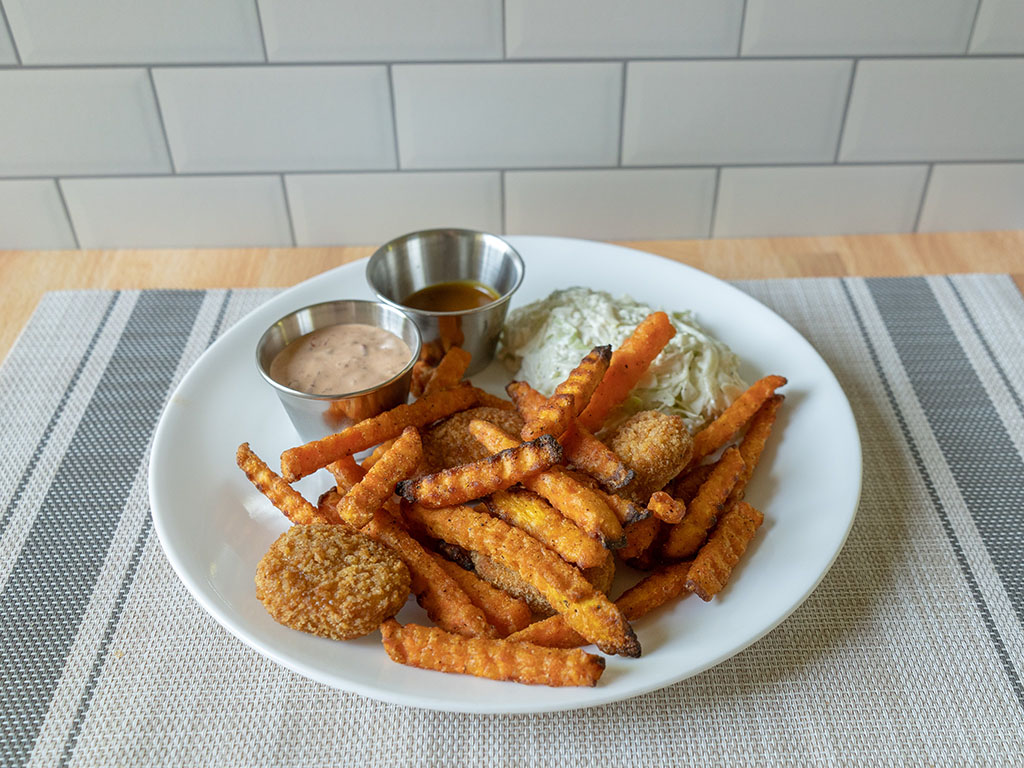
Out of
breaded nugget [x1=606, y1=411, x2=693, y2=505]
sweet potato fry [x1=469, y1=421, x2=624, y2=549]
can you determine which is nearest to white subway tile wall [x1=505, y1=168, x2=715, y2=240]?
breaded nugget [x1=606, y1=411, x2=693, y2=505]

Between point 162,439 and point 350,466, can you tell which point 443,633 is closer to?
point 350,466

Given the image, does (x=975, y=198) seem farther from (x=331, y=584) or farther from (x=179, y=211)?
(x=179, y=211)

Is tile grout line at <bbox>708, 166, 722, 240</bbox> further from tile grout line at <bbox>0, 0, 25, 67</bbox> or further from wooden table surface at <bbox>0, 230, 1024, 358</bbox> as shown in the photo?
tile grout line at <bbox>0, 0, 25, 67</bbox>

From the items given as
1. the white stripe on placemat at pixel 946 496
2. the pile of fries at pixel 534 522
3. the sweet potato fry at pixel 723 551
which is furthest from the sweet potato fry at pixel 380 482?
the white stripe on placemat at pixel 946 496

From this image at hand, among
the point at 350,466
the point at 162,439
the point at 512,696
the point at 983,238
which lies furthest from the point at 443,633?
the point at 983,238

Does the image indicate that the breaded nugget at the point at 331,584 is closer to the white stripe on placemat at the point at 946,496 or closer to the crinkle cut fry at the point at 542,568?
the crinkle cut fry at the point at 542,568

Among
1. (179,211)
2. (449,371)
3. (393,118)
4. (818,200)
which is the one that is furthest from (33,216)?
(818,200)
